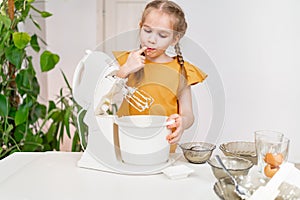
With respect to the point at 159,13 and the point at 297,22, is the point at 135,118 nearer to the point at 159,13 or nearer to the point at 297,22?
the point at 159,13

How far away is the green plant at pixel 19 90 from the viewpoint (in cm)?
209

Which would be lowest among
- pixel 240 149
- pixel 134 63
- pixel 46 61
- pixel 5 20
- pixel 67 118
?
pixel 67 118

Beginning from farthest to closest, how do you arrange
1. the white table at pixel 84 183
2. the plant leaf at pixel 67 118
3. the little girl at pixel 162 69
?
1. the plant leaf at pixel 67 118
2. the little girl at pixel 162 69
3. the white table at pixel 84 183

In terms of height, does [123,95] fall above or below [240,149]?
above

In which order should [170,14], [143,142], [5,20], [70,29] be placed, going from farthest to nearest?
[70,29] < [5,20] < [170,14] < [143,142]

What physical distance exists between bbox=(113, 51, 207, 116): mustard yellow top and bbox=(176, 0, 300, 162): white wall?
2.41ft

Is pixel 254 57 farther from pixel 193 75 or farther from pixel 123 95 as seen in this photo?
pixel 123 95

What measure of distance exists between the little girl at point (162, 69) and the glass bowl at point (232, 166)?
0.17 m

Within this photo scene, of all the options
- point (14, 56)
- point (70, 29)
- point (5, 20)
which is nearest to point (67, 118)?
point (14, 56)

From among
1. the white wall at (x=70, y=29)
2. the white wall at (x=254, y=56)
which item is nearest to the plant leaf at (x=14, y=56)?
the white wall at (x=70, y=29)

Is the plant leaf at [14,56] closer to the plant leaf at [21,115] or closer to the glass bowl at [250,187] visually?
the plant leaf at [21,115]

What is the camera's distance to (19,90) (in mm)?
2195

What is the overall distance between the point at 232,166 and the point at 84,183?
1.44 ft

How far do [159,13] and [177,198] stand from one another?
0.62 metres
